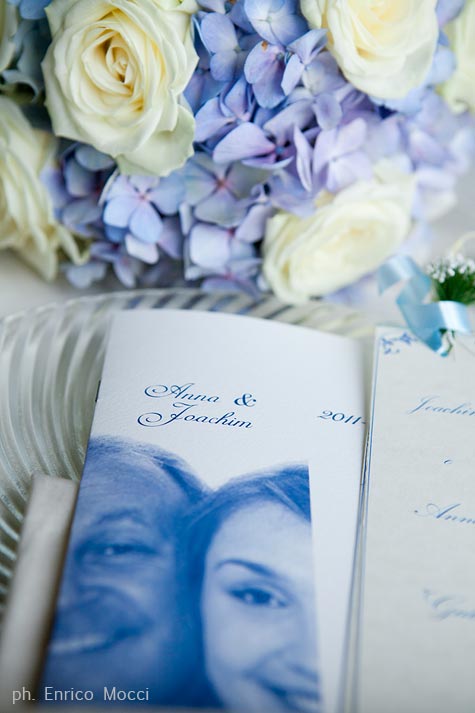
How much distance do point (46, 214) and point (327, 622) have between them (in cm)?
39

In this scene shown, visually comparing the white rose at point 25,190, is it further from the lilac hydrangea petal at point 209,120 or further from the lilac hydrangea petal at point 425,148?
the lilac hydrangea petal at point 425,148

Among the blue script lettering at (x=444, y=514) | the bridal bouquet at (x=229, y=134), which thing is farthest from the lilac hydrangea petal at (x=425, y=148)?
the blue script lettering at (x=444, y=514)

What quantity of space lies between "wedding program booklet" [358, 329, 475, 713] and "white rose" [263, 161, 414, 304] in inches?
3.1

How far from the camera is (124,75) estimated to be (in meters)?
0.56

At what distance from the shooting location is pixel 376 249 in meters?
0.66

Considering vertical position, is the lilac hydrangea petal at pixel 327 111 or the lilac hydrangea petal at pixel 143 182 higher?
the lilac hydrangea petal at pixel 327 111

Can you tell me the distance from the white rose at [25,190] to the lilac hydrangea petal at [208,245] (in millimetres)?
101

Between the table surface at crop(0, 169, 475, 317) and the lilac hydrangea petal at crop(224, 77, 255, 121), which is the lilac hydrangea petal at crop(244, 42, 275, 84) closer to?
the lilac hydrangea petal at crop(224, 77, 255, 121)

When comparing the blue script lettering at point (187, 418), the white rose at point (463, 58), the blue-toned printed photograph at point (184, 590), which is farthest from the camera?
the white rose at point (463, 58)

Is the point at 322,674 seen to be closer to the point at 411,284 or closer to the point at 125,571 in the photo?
the point at 125,571

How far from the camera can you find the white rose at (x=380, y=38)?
547mm

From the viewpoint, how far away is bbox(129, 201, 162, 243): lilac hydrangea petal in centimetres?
63

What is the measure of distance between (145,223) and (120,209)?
2 centimetres

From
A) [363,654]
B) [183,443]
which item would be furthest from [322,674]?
[183,443]
